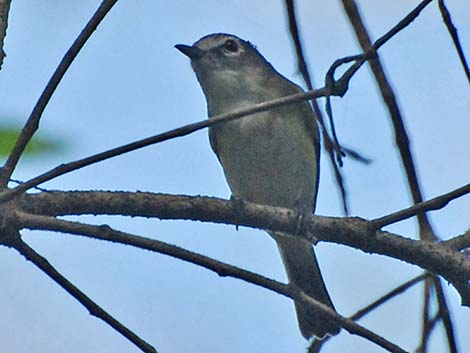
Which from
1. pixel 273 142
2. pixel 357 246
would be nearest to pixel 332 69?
pixel 357 246

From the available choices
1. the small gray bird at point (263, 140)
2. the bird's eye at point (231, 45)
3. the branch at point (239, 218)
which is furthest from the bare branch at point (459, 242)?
the bird's eye at point (231, 45)

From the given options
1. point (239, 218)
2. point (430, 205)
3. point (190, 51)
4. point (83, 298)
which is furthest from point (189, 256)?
point (190, 51)

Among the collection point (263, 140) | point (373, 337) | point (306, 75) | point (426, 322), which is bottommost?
point (373, 337)

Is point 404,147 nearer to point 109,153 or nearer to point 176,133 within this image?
point 176,133

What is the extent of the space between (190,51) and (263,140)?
79 cm

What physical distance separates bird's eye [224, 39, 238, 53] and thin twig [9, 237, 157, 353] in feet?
12.6

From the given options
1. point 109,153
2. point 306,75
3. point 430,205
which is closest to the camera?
point 109,153

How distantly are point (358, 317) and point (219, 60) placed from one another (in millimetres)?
2643

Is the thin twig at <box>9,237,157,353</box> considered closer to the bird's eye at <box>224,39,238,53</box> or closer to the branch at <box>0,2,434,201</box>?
the branch at <box>0,2,434,201</box>

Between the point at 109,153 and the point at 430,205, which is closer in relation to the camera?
the point at 109,153

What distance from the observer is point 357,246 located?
2.81 metres

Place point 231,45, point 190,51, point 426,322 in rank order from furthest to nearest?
point 231,45
point 190,51
point 426,322

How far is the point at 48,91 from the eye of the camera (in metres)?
2.13

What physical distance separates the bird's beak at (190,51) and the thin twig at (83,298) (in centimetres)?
347
